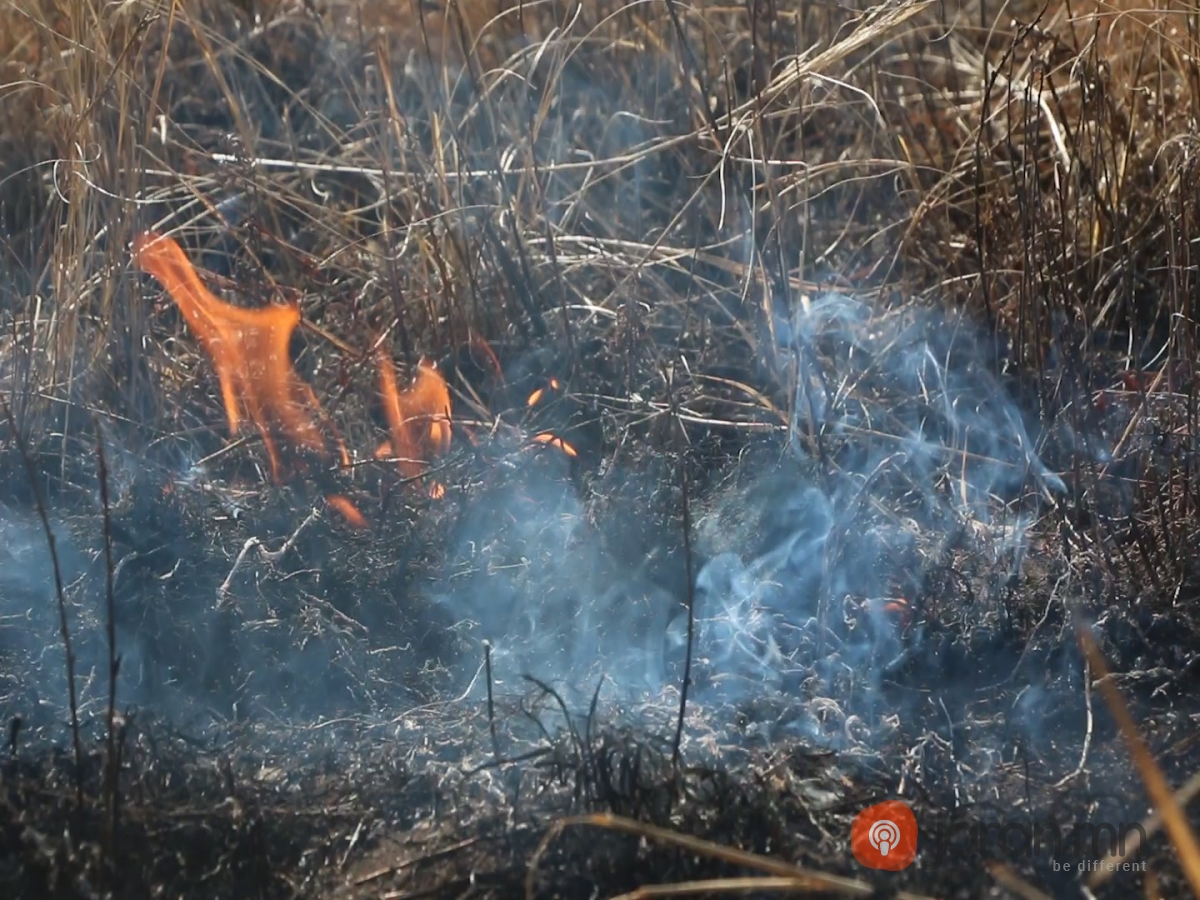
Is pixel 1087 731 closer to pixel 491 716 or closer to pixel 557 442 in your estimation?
pixel 491 716

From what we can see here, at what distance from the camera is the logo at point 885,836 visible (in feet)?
6.48

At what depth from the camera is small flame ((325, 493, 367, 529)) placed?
2805 mm

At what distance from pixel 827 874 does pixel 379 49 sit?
7.49ft

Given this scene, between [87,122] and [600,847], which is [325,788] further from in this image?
[87,122]

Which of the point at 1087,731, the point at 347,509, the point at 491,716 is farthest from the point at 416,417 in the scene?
the point at 1087,731

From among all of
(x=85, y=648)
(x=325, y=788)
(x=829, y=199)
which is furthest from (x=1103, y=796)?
(x=829, y=199)

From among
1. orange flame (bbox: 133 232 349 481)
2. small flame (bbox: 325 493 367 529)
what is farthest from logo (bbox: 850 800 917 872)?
orange flame (bbox: 133 232 349 481)

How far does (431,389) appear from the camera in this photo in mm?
3121

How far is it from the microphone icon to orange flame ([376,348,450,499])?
1.22 metres

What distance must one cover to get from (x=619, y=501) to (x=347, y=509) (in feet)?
1.90

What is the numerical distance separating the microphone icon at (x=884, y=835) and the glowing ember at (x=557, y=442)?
1.17 meters

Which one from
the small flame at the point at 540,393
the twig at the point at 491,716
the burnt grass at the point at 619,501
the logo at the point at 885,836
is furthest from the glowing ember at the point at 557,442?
the logo at the point at 885,836

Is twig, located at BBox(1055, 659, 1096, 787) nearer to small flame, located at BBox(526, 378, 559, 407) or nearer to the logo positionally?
the logo

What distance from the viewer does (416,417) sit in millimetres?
2982
